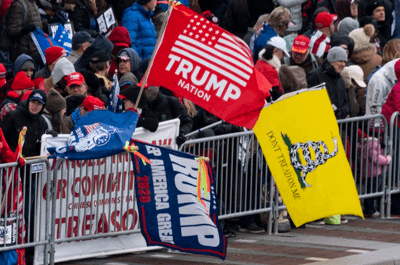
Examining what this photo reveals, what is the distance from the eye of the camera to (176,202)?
1056 centimetres

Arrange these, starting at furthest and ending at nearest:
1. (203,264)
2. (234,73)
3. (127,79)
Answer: (127,79) → (203,264) → (234,73)

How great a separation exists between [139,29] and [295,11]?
458cm

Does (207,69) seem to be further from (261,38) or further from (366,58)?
(366,58)

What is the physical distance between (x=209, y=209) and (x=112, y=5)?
24.0 feet

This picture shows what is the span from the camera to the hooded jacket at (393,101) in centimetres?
1407

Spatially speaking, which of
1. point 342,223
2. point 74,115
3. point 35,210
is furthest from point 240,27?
point 35,210

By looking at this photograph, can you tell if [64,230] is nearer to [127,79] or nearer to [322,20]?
[127,79]

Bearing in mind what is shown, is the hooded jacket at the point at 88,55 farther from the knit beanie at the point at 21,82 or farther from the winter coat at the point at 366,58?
the winter coat at the point at 366,58

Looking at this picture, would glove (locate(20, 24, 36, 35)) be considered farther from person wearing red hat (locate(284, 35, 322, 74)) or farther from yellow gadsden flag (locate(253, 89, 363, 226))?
yellow gadsden flag (locate(253, 89, 363, 226))

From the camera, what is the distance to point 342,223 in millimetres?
13961

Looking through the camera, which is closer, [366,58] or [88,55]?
[88,55]

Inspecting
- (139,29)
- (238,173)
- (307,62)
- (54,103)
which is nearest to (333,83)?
(307,62)

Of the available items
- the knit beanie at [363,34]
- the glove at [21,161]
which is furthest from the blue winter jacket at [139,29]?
the glove at [21,161]

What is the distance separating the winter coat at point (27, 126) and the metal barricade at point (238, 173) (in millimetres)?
1793
